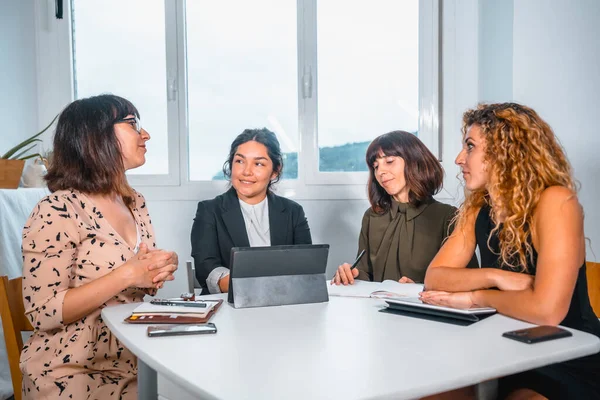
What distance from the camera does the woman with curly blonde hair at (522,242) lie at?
136cm

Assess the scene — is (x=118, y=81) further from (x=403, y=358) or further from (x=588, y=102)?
(x=403, y=358)

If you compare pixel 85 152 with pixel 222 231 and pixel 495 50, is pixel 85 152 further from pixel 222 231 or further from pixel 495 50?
pixel 495 50

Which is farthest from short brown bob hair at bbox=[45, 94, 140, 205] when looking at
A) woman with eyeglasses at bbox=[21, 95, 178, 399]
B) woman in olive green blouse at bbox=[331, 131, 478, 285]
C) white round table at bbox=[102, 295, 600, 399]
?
woman in olive green blouse at bbox=[331, 131, 478, 285]

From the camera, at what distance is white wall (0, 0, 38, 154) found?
3301 millimetres

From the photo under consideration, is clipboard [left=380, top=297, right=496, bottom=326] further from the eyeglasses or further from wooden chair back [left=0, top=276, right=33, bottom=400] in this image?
wooden chair back [left=0, top=276, right=33, bottom=400]

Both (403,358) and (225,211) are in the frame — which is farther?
(225,211)

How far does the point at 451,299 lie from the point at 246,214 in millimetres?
1195

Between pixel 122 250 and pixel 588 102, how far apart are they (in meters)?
2.17

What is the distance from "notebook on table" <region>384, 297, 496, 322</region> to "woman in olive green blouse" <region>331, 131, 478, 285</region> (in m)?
0.80

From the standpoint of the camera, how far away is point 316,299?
1.65 meters

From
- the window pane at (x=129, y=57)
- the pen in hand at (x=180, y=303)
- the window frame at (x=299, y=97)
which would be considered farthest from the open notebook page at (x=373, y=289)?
the window pane at (x=129, y=57)

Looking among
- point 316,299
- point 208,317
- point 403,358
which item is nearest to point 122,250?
point 208,317

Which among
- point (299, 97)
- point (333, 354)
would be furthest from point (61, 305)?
point (299, 97)

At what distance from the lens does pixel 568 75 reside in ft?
8.68
